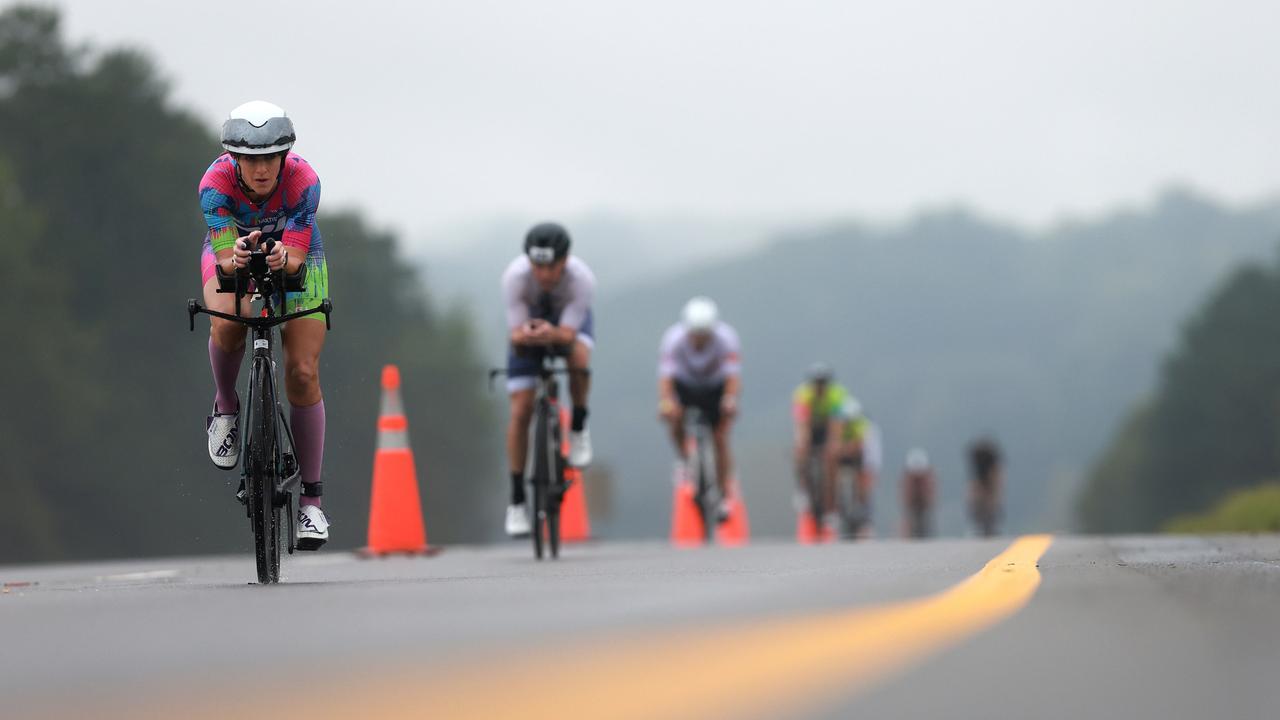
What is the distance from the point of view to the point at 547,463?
14211mm

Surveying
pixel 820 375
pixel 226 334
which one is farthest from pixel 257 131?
pixel 820 375

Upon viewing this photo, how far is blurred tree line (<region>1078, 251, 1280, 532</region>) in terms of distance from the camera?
3661 inches

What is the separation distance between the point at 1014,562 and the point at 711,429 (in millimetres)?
9964

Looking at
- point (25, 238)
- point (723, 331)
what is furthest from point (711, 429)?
point (25, 238)

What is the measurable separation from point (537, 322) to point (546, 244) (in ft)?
1.49

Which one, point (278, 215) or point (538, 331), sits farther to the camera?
point (538, 331)

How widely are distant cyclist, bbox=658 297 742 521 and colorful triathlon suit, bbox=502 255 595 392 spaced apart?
576 cm

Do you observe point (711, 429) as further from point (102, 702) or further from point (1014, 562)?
point (102, 702)

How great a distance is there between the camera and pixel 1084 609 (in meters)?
7.51

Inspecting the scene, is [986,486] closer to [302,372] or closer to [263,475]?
[302,372]

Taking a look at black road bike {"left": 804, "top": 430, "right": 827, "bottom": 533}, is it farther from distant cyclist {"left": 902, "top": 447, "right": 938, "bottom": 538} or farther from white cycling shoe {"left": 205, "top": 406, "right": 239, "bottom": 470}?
white cycling shoe {"left": 205, "top": 406, "right": 239, "bottom": 470}

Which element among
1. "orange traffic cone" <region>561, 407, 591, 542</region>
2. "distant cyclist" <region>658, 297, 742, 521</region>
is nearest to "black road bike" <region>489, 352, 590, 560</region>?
"distant cyclist" <region>658, 297, 742, 521</region>

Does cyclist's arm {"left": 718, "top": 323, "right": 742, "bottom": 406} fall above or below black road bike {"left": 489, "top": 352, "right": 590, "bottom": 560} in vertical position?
above

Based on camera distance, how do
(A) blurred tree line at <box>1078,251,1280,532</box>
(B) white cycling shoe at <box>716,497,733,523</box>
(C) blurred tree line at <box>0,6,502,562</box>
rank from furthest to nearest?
(A) blurred tree line at <box>1078,251,1280,532</box> < (C) blurred tree line at <box>0,6,502,562</box> < (B) white cycling shoe at <box>716,497,733,523</box>
